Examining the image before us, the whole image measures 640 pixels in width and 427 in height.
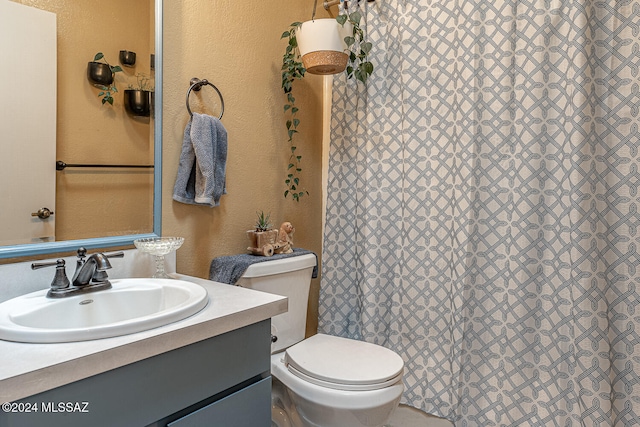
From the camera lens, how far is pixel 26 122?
1.11 m

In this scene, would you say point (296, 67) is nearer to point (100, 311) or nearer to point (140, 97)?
point (140, 97)

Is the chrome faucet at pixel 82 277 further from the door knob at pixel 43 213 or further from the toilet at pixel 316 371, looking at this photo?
the toilet at pixel 316 371

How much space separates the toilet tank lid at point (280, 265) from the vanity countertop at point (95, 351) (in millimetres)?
516

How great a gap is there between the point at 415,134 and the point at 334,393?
3.72ft

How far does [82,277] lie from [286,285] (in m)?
0.79

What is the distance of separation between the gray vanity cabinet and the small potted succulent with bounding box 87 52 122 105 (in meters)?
0.88

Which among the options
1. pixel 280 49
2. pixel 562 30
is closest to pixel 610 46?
pixel 562 30

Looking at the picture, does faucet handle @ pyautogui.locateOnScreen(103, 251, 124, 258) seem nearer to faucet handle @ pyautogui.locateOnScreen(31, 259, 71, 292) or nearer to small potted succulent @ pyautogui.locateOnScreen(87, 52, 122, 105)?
faucet handle @ pyautogui.locateOnScreen(31, 259, 71, 292)

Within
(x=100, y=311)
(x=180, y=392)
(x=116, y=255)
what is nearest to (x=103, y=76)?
(x=116, y=255)

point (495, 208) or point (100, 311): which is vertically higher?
point (495, 208)

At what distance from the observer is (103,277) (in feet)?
3.65

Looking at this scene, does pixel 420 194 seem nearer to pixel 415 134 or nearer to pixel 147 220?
pixel 415 134

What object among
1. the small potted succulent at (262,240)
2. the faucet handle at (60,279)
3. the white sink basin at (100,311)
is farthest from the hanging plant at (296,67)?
the faucet handle at (60,279)

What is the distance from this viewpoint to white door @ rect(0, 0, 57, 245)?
42.4 inches
